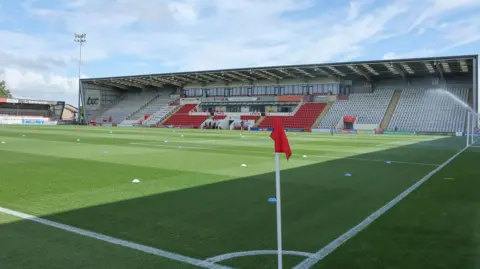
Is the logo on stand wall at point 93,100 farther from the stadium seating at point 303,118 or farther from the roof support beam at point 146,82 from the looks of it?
the stadium seating at point 303,118

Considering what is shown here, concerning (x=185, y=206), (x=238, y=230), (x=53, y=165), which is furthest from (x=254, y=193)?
(x=53, y=165)

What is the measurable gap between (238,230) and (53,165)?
10.1m

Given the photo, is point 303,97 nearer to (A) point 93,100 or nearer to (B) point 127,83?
(B) point 127,83

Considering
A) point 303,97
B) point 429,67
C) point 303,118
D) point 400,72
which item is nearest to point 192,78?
point 303,97

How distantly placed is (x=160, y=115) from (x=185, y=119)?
23.3ft

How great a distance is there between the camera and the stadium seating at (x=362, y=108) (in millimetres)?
58341

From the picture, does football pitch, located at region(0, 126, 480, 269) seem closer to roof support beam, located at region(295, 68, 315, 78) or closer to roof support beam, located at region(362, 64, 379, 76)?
roof support beam, located at region(362, 64, 379, 76)

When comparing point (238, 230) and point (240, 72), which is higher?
point (240, 72)

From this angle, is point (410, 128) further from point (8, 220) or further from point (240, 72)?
point (8, 220)

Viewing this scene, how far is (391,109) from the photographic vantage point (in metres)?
58.8

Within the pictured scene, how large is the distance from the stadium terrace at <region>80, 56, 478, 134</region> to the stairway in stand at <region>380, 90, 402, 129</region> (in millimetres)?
142

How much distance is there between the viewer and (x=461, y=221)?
662 centimetres

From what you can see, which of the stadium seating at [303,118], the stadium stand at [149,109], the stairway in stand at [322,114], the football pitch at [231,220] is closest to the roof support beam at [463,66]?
the stairway in stand at [322,114]

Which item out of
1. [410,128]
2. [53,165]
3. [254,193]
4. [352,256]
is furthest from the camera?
[410,128]
